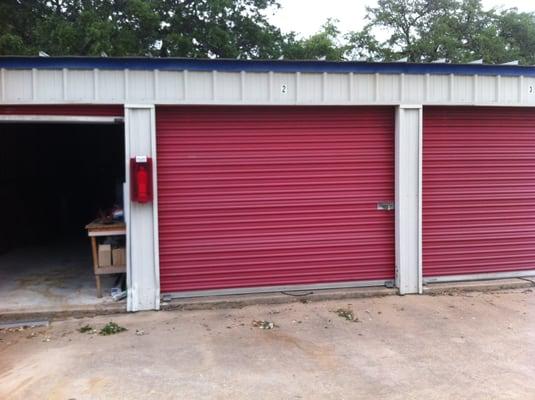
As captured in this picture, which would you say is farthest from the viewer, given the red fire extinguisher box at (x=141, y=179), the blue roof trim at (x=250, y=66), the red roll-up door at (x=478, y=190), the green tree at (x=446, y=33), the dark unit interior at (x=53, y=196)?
the green tree at (x=446, y=33)

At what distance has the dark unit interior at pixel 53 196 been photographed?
26.0 ft

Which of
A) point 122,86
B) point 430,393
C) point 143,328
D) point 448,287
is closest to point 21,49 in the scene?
point 122,86

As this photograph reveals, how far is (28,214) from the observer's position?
1123 centimetres

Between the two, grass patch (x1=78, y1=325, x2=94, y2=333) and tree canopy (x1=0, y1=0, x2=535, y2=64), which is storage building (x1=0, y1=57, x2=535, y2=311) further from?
tree canopy (x1=0, y1=0, x2=535, y2=64)

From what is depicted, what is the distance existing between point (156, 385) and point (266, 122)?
358cm

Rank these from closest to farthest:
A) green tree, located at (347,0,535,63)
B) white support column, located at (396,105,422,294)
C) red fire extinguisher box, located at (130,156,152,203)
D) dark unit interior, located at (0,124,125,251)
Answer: red fire extinguisher box, located at (130,156,152,203)
white support column, located at (396,105,422,294)
dark unit interior, located at (0,124,125,251)
green tree, located at (347,0,535,63)

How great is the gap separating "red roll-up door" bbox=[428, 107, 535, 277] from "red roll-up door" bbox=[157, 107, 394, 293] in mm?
653

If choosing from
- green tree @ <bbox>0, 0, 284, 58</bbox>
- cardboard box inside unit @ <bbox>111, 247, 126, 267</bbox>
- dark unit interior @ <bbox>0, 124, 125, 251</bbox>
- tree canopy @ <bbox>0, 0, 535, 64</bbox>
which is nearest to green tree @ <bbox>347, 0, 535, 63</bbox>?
tree canopy @ <bbox>0, 0, 535, 64</bbox>

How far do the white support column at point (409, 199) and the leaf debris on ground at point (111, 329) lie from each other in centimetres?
364

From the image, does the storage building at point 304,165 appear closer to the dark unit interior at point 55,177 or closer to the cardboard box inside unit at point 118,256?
the cardboard box inside unit at point 118,256

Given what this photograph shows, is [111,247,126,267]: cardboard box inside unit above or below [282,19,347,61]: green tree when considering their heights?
below

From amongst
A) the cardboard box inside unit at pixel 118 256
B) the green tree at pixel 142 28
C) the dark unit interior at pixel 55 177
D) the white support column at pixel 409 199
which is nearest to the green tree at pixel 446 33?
the green tree at pixel 142 28

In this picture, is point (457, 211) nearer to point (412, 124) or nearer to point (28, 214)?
point (412, 124)

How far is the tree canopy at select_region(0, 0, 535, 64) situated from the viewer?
17.6 m
